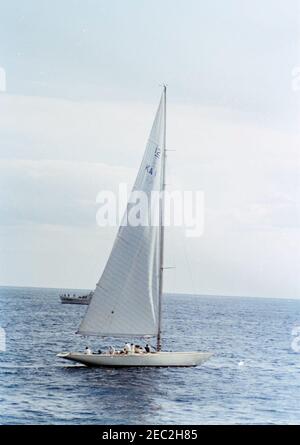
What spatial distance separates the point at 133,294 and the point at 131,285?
30cm

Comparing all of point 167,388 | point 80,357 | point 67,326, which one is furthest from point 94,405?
point 67,326

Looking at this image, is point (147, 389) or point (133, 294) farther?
point (133, 294)

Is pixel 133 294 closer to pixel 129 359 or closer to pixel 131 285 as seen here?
pixel 131 285

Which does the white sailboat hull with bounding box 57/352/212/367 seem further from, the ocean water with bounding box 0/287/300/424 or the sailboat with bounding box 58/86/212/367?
the ocean water with bounding box 0/287/300/424

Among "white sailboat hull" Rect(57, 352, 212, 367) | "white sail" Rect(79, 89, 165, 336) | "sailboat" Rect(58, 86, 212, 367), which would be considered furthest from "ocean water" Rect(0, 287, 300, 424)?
"white sail" Rect(79, 89, 165, 336)

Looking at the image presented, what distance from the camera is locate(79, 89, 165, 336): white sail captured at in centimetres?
2692

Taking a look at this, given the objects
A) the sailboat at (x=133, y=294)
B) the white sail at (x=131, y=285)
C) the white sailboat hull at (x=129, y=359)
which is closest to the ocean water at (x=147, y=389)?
the white sailboat hull at (x=129, y=359)

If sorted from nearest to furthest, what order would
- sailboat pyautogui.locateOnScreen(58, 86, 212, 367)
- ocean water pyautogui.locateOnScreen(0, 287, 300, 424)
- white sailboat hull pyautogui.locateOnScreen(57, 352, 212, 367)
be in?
ocean water pyautogui.locateOnScreen(0, 287, 300, 424) < sailboat pyautogui.locateOnScreen(58, 86, 212, 367) < white sailboat hull pyautogui.locateOnScreen(57, 352, 212, 367)

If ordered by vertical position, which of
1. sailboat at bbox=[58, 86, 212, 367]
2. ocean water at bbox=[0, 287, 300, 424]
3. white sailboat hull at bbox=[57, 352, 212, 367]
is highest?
sailboat at bbox=[58, 86, 212, 367]

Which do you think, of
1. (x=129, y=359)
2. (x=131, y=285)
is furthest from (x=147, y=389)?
(x=131, y=285)

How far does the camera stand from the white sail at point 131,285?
88.3ft

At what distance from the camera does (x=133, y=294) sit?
88.8 feet

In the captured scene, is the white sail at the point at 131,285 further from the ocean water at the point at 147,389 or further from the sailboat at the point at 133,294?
the ocean water at the point at 147,389
